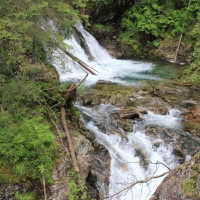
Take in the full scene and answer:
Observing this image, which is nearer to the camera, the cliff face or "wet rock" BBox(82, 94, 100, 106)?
the cliff face

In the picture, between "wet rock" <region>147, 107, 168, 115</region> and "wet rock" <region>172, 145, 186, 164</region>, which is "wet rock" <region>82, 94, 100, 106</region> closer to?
"wet rock" <region>147, 107, 168, 115</region>

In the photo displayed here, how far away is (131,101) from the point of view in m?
9.68

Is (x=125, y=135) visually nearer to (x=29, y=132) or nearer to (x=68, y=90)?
(x=68, y=90)

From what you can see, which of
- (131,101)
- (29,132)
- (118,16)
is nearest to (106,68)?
(131,101)

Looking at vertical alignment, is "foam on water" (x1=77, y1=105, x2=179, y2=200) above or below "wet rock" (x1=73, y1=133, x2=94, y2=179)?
below

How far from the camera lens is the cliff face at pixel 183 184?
403cm

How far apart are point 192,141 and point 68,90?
3906 millimetres

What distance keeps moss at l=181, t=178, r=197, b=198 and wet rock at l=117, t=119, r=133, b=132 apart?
3.70m

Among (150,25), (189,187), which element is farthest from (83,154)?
(150,25)

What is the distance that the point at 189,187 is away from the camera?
4.07 meters

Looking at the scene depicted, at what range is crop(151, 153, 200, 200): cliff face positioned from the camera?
13.2 feet

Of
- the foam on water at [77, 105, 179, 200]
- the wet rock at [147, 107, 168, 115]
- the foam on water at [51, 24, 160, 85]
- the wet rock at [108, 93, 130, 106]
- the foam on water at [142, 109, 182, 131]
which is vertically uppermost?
the foam on water at [51, 24, 160, 85]

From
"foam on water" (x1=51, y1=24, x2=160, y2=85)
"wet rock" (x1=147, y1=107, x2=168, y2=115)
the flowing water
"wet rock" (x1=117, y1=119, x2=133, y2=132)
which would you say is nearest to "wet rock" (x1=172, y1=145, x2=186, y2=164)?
the flowing water

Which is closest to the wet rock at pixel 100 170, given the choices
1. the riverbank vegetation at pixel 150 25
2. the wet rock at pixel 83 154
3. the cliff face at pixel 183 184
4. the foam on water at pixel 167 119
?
the wet rock at pixel 83 154
